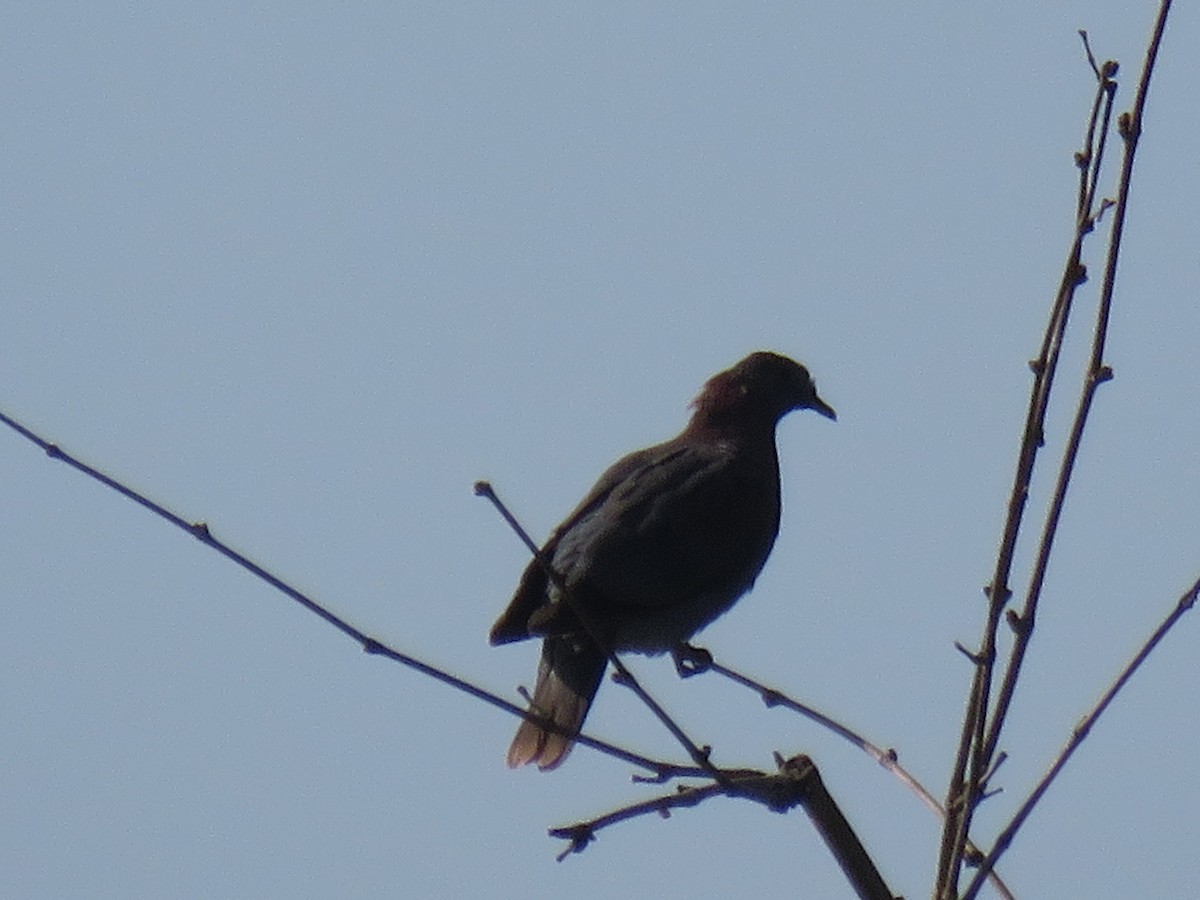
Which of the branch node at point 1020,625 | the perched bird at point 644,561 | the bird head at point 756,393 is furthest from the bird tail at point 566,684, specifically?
the branch node at point 1020,625

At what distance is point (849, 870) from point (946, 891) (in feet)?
2.01

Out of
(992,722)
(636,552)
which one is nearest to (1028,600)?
(992,722)

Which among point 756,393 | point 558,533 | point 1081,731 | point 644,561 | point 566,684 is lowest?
point 1081,731

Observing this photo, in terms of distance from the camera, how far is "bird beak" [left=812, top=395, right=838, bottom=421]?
26.2ft

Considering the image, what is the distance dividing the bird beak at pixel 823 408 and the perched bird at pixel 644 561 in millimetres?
557

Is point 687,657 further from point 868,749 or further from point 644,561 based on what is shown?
point 868,749

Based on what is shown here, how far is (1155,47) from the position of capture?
10.2 feet

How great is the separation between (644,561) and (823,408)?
6.87 ft

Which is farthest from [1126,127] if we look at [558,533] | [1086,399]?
[558,533]

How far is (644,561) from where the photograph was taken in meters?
6.19

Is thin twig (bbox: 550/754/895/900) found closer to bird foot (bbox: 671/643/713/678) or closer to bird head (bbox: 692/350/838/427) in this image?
bird foot (bbox: 671/643/713/678)

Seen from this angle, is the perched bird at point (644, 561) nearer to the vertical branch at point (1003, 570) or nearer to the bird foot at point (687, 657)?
the bird foot at point (687, 657)

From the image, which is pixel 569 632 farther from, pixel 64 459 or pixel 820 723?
pixel 64 459

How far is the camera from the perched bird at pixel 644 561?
5922mm
